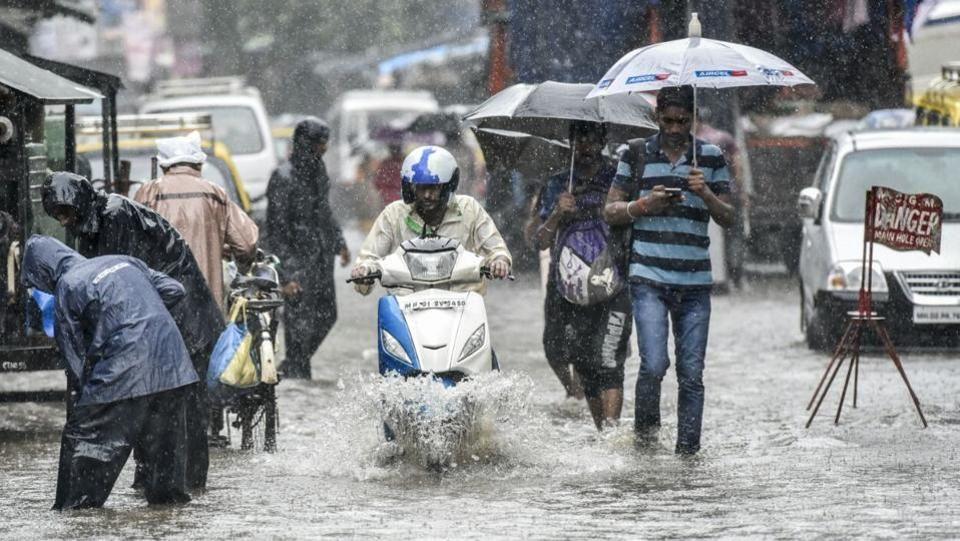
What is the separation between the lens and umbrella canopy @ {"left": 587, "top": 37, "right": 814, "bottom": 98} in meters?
9.95

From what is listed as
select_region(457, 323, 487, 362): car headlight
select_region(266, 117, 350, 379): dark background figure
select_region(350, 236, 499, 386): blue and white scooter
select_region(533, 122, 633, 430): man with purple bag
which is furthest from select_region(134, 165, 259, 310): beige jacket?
select_region(266, 117, 350, 379): dark background figure

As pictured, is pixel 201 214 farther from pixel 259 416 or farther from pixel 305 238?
pixel 305 238

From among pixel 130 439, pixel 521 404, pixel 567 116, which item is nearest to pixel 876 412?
pixel 567 116

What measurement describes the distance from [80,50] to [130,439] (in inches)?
1737

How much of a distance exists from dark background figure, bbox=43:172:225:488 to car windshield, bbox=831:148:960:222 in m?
8.33

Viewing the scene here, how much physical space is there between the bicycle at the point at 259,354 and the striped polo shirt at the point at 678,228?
6.61ft

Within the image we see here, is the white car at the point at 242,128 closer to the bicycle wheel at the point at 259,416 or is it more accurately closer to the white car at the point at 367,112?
the bicycle wheel at the point at 259,416

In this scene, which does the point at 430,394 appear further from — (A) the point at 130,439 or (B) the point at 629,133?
(B) the point at 629,133

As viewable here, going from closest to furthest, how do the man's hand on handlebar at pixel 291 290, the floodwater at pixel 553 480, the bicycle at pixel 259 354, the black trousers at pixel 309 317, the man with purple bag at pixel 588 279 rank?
the floodwater at pixel 553 480
the bicycle at pixel 259 354
the man with purple bag at pixel 588 279
the man's hand on handlebar at pixel 291 290
the black trousers at pixel 309 317

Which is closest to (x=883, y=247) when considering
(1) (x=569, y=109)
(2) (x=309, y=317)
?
(2) (x=309, y=317)

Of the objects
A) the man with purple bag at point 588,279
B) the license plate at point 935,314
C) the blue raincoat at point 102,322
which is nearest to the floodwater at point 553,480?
the man with purple bag at point 588,279

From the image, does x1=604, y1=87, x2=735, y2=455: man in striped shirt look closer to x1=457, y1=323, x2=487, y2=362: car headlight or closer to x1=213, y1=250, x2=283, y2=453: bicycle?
x1=457, y1=323, x2=487, y2=362: car headlight

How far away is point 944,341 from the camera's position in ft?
53.2

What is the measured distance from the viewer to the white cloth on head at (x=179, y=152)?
1117 centimetres
